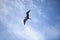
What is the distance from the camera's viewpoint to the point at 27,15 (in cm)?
6756

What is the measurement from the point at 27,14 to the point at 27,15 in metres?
0.38

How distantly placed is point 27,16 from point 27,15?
1.17 feet

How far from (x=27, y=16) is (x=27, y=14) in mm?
726

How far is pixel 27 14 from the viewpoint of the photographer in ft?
222

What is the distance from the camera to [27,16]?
6756 centimetres
